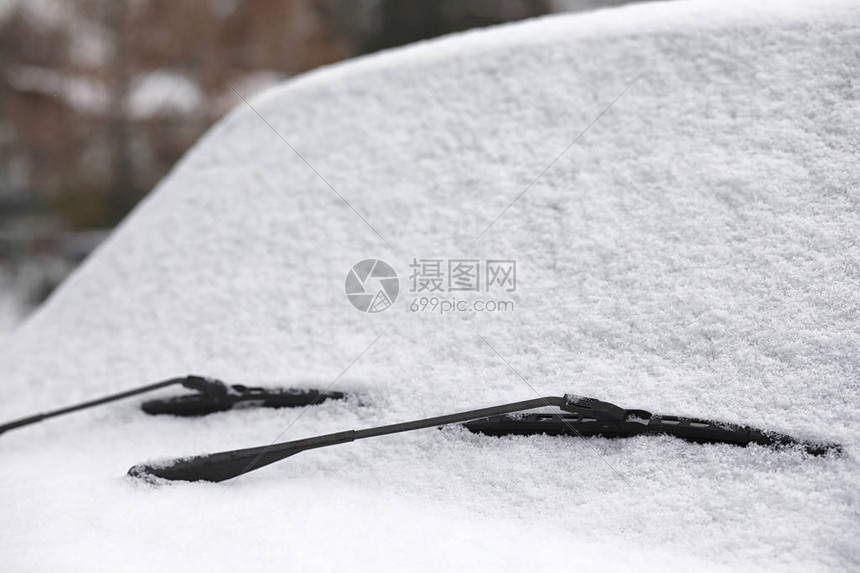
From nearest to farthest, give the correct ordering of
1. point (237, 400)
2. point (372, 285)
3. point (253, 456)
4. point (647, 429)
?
point (647, 429)
point (253, 456)
point (237, 400)
point (372, 285)

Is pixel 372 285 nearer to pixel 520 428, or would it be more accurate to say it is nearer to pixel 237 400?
pixel 237 400

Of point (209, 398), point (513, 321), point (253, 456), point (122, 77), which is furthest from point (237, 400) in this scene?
point (122, 77)

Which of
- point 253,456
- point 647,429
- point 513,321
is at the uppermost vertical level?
point 513,321

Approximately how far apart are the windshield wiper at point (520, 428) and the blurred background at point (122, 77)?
906cm

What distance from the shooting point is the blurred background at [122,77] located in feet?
39.1

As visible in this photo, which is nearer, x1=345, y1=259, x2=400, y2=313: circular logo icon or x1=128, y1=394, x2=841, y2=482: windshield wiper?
x1=128, y1=394, x2=841, y2=482: windshield wiper

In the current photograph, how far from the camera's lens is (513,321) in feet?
5.10

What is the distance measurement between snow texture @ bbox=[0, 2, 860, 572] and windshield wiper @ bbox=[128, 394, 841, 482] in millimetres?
29

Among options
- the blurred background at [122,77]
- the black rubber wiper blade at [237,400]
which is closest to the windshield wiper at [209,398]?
the black rubber wiper blade at [237,400]

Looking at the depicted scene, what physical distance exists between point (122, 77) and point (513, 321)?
12.7 metres

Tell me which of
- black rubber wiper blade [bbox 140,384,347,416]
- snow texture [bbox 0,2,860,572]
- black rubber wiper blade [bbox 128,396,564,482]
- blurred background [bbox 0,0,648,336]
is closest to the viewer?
snow texture [bbox 0,2,860,572]

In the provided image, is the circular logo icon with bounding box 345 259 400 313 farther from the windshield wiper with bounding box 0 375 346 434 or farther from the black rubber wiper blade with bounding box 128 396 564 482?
the black rubber wiper blade with bounding box 128 396 564 482

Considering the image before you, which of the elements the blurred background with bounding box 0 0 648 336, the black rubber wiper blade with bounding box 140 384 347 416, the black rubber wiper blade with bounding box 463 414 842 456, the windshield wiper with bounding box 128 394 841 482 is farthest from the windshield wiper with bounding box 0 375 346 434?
the blurred background with bounding box 0 0 648 336

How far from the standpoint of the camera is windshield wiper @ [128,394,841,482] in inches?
49.4
